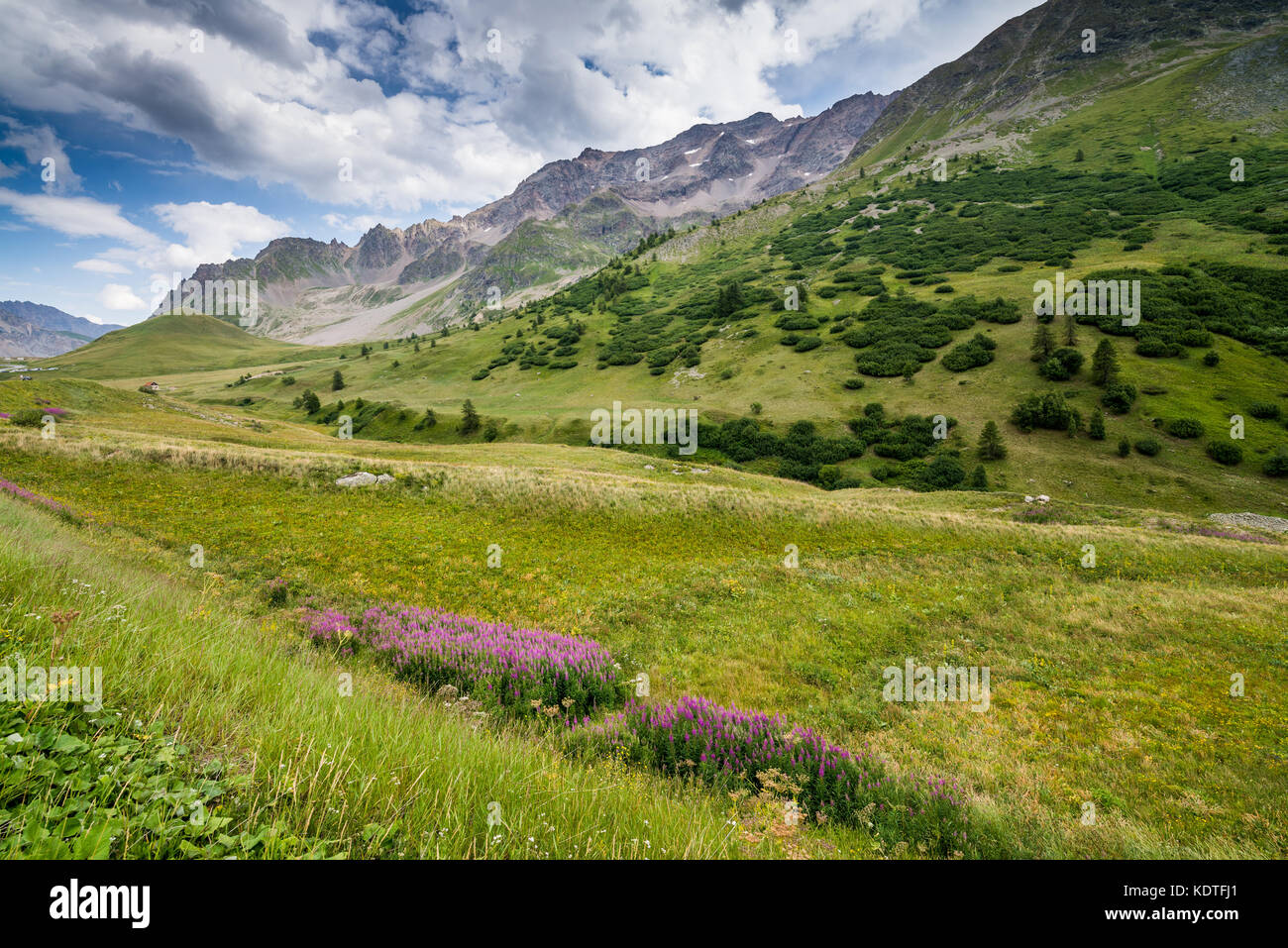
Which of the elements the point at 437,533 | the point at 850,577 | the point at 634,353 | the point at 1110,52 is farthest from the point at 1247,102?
the point at 437,533

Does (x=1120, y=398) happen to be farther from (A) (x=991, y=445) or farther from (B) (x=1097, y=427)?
(A) (x=991, y=445)

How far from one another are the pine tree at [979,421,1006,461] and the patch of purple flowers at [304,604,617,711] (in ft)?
178

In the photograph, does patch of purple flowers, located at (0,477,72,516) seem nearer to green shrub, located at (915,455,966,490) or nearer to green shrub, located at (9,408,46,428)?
green shrub, located at (9,408,46,428)

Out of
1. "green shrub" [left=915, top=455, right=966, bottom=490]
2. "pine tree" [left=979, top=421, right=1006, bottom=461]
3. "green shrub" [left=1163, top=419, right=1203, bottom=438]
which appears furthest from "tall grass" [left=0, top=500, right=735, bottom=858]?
"green shrub" [left=1163, top=419, right=1203, bottom=438]

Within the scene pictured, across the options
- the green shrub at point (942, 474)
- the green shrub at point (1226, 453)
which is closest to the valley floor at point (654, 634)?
the green shrub at point (942, 474)

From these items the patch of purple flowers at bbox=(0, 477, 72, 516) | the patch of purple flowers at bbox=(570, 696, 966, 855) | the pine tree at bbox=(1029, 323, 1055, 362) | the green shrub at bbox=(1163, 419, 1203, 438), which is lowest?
the patch of purple flowers at bbox=(570, 696, 966, 855)

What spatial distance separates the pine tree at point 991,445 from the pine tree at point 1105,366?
631 inches

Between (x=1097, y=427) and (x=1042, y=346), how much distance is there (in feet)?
55.7

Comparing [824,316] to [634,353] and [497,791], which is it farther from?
[497,791]

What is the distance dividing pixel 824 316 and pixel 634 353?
3972 centimetres

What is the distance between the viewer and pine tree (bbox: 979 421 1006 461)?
48.3m

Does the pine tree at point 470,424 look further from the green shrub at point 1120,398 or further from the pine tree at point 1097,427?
the green shrub at point 1120,398

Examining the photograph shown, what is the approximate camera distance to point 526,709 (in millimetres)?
6816

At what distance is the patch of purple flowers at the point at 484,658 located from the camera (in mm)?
7410
